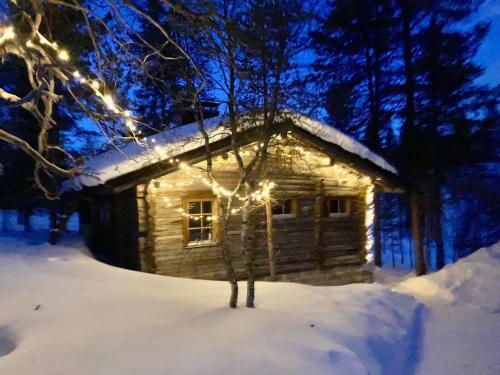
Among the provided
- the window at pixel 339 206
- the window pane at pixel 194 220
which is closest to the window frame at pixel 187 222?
the window pane at pixel 194 220

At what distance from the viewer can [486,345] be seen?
6.32 meters

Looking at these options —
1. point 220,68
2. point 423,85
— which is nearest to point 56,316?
point 220,68

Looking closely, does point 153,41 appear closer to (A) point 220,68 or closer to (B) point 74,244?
(B) point 74,244

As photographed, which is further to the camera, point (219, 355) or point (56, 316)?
point (56, 316)

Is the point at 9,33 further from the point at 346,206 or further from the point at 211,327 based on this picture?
the point at 346,206

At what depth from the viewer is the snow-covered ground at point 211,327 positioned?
10.9 feet

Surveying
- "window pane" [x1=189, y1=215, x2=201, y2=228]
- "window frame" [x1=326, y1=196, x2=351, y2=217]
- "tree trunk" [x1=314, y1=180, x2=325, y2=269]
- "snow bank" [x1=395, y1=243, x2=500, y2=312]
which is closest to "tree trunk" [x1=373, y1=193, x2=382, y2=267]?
"window frame" [x1=326, y1=196, x2=351, y2=217]

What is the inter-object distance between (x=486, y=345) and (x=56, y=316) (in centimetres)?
749

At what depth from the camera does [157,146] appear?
5.69 meters

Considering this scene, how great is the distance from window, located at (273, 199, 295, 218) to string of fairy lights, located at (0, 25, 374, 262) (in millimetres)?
1684

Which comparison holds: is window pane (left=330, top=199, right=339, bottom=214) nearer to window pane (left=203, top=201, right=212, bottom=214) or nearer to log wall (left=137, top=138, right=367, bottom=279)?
log wall (left=137, top=138, right=367, bottom=279)

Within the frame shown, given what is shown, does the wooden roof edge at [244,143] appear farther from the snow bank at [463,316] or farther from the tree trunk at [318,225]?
the snow bank at [463,316]

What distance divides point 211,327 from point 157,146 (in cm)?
312

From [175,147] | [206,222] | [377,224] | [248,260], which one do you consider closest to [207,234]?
[206,222]
